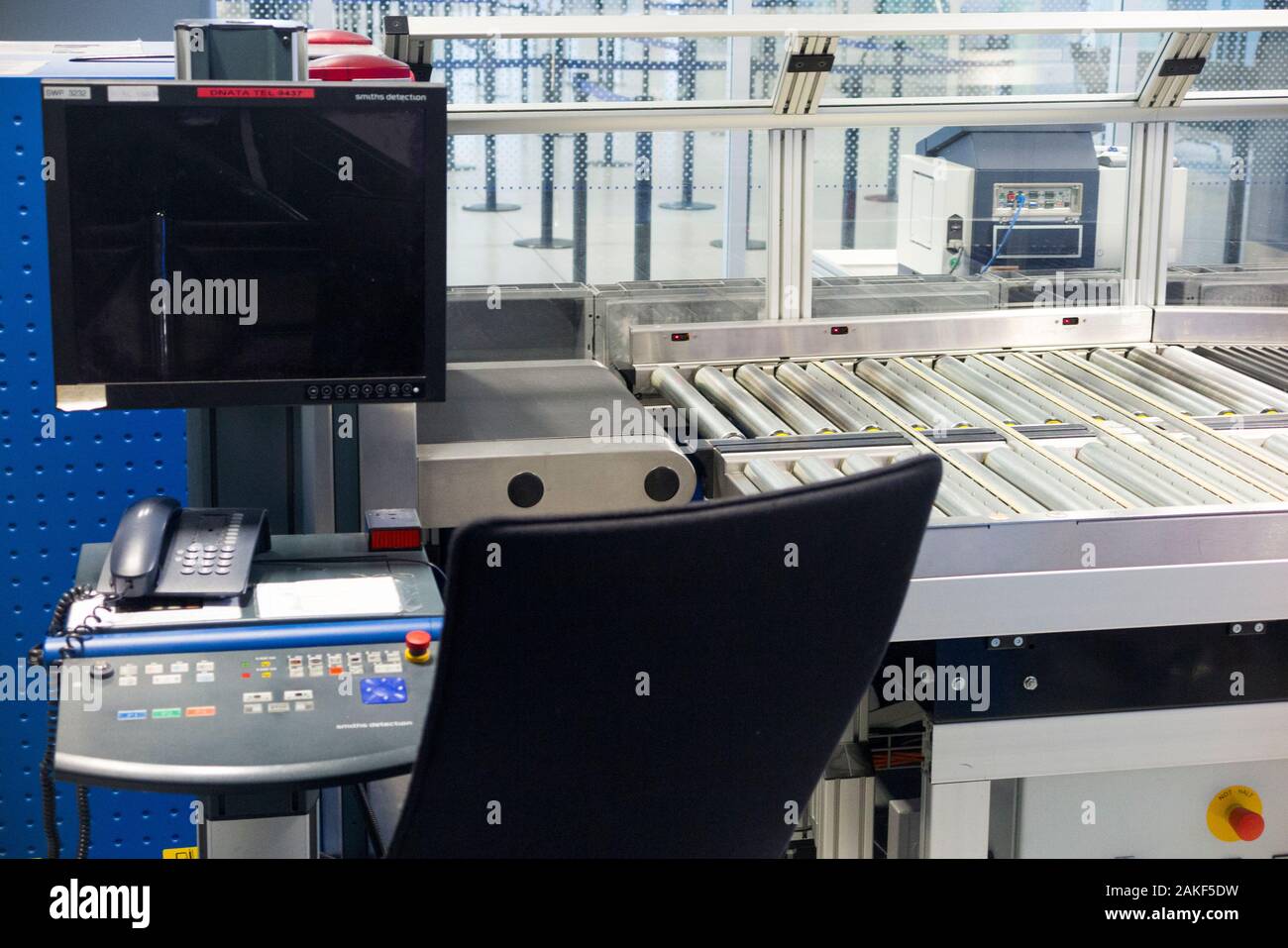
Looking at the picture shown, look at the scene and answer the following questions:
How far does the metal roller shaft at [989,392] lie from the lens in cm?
265

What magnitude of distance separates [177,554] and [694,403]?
Result: 1152 millimetres

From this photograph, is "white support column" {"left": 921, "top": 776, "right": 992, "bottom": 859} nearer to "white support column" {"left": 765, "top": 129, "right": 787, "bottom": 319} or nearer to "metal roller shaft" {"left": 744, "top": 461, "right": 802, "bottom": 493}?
"metal roller shaft" {"left": 744, "top": 461, "right": 802, "bottom": 493}

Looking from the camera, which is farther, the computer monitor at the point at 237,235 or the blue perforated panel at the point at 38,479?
the blue perforated panel at the point at 38,479

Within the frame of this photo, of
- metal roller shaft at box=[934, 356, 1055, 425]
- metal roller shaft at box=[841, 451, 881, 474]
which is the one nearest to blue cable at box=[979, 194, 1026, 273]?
metal roller shaft at box=[934, 356, 1055, 425]

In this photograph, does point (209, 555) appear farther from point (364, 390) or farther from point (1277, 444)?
point (1277, 444)

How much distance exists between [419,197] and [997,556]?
0.91 m

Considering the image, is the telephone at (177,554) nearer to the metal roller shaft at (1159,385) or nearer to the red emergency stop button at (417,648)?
the red emergency stop button at (417,648)

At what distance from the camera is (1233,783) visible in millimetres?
2275

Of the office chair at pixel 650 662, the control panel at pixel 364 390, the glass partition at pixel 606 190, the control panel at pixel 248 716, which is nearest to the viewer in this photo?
the office chair at pixel 650 662

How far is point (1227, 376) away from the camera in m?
2.85

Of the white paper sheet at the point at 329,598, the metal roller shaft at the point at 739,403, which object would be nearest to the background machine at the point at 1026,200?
the metal roller shaft at the point at 739,403

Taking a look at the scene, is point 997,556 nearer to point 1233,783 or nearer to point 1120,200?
point 1233,783

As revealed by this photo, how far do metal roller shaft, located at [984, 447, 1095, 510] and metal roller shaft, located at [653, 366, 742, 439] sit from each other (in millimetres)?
422
